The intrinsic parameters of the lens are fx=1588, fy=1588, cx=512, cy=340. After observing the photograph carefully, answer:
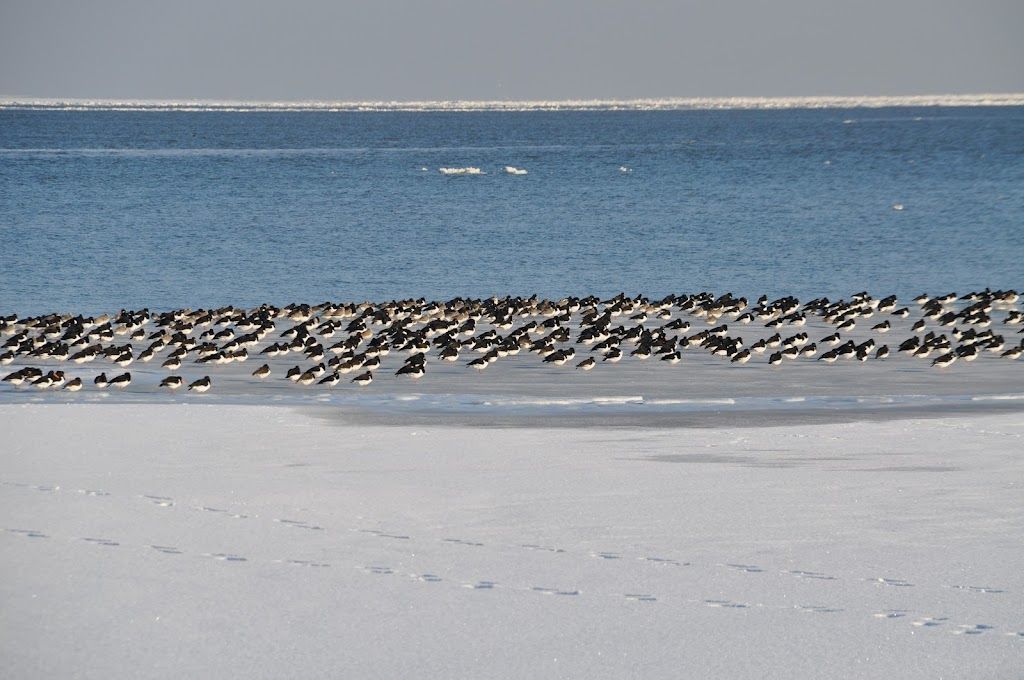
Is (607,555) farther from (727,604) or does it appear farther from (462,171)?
(462,171)

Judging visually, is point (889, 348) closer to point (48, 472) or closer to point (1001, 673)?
point (48, 472)

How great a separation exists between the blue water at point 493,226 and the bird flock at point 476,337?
36.7 ft

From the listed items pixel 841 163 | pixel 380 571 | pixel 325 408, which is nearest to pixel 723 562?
pixel 380 571

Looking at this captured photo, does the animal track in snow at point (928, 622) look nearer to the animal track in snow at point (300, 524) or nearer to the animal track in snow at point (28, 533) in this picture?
the animal track in snow at point (300, 524)

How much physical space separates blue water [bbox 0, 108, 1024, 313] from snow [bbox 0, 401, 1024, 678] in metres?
27.2

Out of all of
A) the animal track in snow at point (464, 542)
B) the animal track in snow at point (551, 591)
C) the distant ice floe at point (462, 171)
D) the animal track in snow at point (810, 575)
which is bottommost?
the animal track in snow at point (464, 542)

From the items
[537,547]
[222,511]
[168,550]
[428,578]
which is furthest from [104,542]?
[537,547]

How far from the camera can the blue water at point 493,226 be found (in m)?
48.8

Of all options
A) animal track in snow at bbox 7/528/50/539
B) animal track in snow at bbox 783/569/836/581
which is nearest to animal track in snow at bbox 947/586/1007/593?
animal track in snow at bbox 783/569/836/581

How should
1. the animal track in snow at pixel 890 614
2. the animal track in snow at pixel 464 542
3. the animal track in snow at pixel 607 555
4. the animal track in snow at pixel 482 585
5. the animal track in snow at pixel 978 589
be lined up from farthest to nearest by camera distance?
the animal track in snow at pixel 464 542 → the animal track in snow at pixel 607 555 → the animal track in snow at pixel 482 585 → the animal track in snow at pixel 978 589 → the animal track in snow at pixel 890 614

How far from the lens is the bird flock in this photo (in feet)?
84.0

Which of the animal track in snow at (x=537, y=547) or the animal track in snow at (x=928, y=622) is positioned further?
the animal track in snow at (x=537, y=547)

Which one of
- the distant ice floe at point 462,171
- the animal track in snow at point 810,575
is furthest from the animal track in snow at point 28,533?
the distant ice floe at point 462,171

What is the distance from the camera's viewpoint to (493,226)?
7044 centimetres
